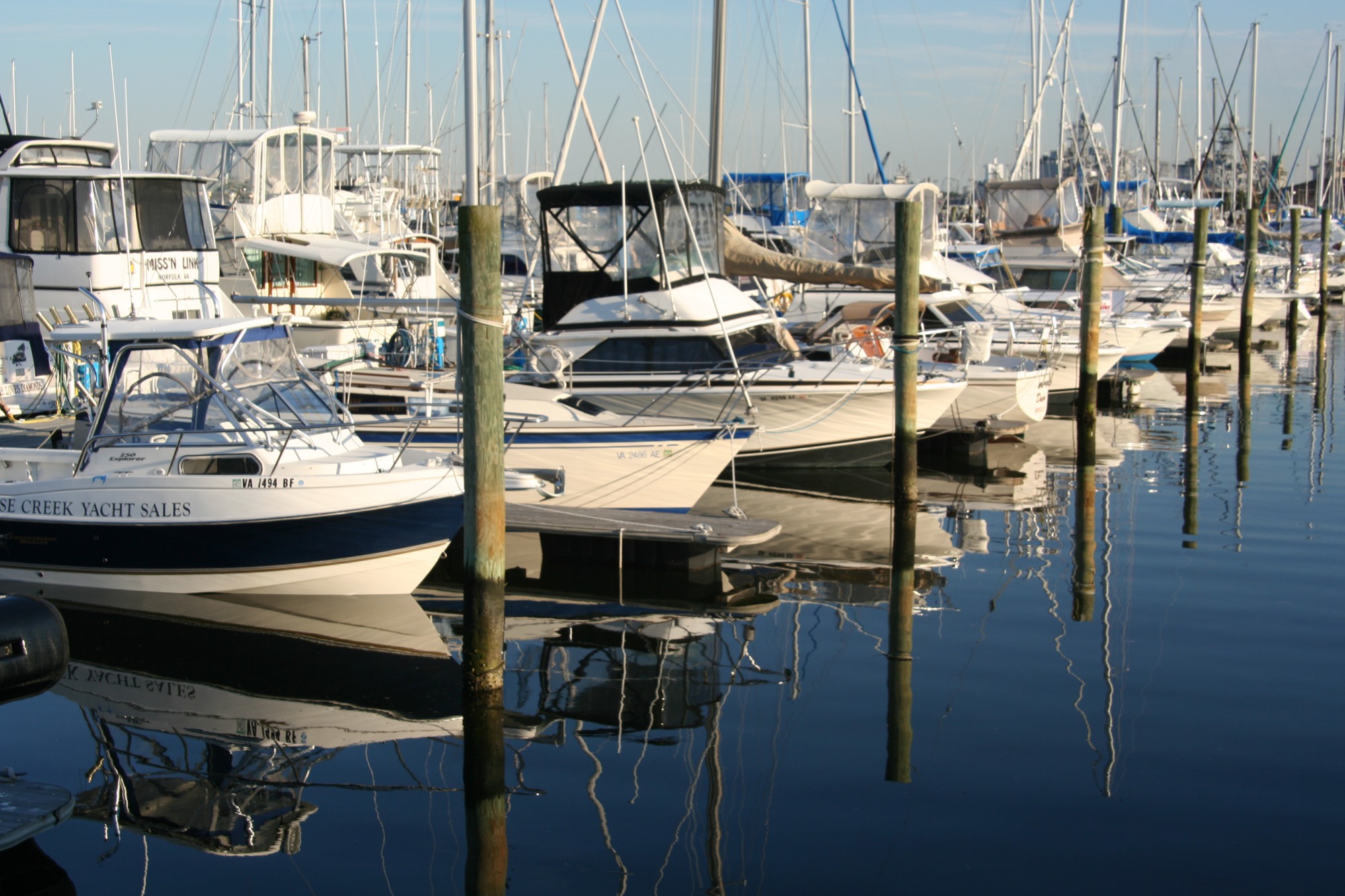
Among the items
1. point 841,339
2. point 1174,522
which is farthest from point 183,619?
point 841,339

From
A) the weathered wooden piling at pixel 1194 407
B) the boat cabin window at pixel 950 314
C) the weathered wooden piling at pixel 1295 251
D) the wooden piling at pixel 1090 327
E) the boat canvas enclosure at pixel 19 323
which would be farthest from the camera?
the weathered wooden piling at pixel 1295 251

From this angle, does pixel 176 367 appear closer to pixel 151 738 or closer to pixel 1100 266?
pixel 151 738

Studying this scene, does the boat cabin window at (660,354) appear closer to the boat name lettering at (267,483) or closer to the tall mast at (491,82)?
the tall mast at (491,82)

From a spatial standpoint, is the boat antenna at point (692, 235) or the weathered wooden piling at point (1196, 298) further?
the weathered wooden piling at point (1196, 298)

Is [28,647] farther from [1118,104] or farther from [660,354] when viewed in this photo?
[1118,104]

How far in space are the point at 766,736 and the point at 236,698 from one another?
3.51 metres

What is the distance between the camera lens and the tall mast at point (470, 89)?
928cm

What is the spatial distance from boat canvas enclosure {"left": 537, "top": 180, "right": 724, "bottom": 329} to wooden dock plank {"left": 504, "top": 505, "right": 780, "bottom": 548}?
13.3ft

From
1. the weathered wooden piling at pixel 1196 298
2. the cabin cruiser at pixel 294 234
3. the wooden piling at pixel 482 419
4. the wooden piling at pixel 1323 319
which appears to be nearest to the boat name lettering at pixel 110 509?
the wooden piling at pixel 482 419

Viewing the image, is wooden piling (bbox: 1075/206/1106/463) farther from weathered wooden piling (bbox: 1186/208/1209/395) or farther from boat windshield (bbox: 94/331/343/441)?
boat windshield (bbox: 94/331/343/441)

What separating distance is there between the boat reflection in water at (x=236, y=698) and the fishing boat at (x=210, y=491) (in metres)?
0.32

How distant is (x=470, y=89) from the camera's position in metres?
9.24

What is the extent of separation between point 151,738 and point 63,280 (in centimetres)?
1017

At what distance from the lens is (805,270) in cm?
1712
